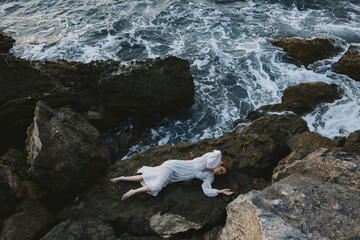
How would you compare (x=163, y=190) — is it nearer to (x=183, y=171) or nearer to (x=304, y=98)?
(x=183, y=171)

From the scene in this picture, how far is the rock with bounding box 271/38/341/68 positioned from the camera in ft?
39.7

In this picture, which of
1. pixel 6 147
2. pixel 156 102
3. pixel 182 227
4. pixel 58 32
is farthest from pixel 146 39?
pixel 182 227

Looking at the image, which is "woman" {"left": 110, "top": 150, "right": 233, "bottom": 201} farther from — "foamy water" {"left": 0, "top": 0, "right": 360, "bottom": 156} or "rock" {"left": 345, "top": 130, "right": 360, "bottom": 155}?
"rock" {"left": 345, "top": 130, "right": 360, "bottom": 155}

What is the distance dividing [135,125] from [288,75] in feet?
22.6

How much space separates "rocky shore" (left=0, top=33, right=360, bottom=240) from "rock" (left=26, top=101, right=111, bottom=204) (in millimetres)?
22

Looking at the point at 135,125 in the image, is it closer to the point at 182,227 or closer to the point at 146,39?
the point at 182,227

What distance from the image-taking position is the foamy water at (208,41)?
9.96 metres

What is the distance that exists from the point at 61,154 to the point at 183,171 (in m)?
2.74

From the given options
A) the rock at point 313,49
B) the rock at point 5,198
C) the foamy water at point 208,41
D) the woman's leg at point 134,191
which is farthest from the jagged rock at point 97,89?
the rock at point 313,49

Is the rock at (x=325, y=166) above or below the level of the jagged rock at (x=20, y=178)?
above

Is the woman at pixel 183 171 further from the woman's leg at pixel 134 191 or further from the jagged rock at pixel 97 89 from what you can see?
the jagged rock at pixel 97 89

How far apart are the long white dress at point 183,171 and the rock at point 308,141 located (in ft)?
7.31

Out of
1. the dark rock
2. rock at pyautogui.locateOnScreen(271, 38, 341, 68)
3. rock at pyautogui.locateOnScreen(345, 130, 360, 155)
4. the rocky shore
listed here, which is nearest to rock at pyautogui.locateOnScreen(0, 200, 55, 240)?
the rocky shore

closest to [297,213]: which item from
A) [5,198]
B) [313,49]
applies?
[5,198]
